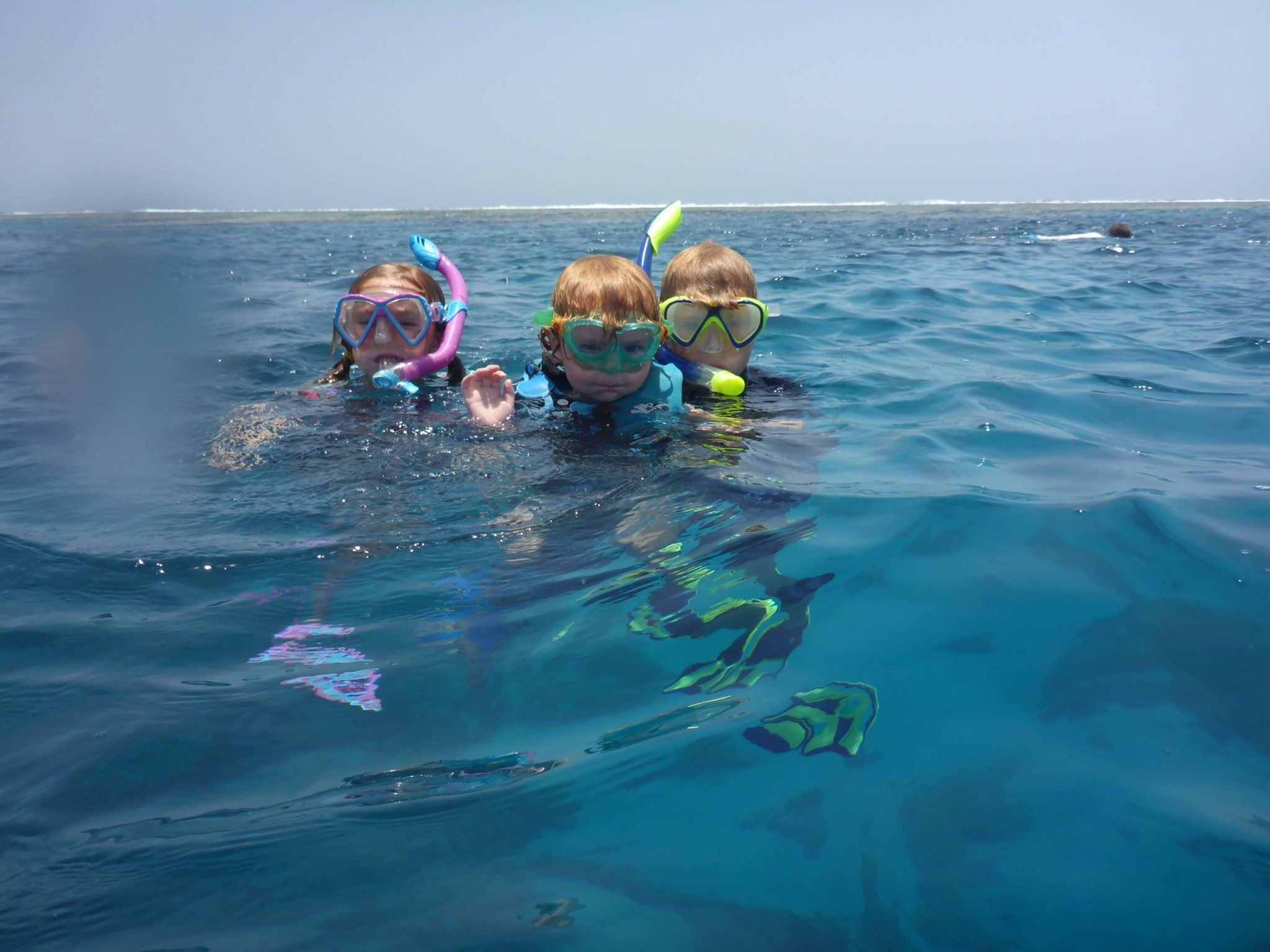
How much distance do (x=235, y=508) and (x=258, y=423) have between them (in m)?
1.08

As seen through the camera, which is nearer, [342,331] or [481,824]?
[481,824]

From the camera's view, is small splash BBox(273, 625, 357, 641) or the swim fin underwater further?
small splash BBox(273, 625, 357, 641)

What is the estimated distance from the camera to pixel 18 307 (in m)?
8.12

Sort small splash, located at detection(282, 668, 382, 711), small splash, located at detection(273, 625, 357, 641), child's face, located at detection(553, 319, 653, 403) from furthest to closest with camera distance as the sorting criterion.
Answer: child's face, located at detection(553, 319, 653, 403)
small splash, located at detection(273, 625, 357, 641)
small splash, located at detection(282, 668, 382, 711)

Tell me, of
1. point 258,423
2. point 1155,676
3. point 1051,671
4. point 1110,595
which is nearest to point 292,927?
point 1051,671

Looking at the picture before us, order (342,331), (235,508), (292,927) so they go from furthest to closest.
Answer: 1. (342,331)
2. (235,508)
3. (292,927)

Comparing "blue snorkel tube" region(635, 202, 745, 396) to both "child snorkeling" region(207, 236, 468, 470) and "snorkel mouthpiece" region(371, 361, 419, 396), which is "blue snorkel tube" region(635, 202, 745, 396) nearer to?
"child snorkeling" region(207, 236, 468, 470)

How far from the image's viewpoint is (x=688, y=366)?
13.2 ft

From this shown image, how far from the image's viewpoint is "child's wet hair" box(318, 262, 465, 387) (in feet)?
14.1

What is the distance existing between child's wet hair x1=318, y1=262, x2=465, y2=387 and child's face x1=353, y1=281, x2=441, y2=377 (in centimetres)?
3

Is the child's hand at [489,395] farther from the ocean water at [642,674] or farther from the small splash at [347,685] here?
the small splash at [347,685]

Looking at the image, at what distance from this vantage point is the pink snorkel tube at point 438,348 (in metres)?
4.16

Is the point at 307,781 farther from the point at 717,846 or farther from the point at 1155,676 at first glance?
the point at 1155,676

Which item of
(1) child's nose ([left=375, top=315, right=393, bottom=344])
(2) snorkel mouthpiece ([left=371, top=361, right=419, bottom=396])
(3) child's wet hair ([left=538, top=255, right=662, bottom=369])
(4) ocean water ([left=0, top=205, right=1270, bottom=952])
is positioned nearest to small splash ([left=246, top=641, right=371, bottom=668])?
(4) ocean water ([left=0, top=205, right=1270, bottom=952])
